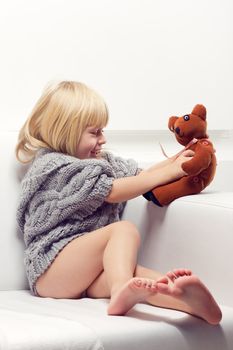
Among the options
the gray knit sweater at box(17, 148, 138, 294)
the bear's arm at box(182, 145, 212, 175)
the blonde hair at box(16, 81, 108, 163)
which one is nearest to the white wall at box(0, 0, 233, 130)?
the blonde hair at box(16, 81, 108, 163)

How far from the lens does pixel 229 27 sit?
102 inches

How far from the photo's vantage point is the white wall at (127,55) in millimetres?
2189

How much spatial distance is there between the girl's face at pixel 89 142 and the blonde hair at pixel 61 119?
1cm

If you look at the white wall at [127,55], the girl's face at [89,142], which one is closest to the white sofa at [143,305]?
the girl's face at [89,142]

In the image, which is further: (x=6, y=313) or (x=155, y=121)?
(x=155, y=121)

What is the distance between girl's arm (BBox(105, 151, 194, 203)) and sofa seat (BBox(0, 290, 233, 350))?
10.6 inches

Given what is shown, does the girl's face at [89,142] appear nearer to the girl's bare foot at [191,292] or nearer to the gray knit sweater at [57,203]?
the gray knit sweater at [57,203]

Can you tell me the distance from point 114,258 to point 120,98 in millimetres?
Answer: 906

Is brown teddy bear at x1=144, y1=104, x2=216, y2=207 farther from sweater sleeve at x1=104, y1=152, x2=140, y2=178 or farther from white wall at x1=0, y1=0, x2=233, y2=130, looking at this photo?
white wall at x1=0, y1=0, x2=233, y2=130

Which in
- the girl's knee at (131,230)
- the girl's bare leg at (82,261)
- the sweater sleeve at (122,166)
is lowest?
the girl's bare leg at (82,261)

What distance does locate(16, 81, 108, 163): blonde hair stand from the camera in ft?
5.93

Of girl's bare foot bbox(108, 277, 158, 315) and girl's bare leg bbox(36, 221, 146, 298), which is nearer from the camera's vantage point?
girl's bare foot bbox(108, 277, 158, 315)

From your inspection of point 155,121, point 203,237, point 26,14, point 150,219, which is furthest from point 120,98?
point 203,237

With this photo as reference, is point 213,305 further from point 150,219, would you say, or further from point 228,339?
point 150,219
